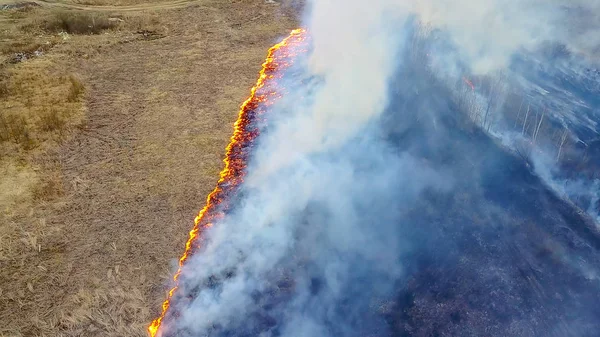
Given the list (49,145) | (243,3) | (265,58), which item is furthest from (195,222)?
(243,3)

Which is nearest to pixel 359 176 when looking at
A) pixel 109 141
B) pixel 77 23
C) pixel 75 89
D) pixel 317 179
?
pixel 317 179

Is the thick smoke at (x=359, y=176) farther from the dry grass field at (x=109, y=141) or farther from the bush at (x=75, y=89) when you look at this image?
the bush at (x=75, y=89)

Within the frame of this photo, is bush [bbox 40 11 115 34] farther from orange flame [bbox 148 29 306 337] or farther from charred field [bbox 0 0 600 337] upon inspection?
orange flame [bbox 148 29 306 337]

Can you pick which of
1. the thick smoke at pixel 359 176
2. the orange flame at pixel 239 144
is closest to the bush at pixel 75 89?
the orange flame at pixel 239 144

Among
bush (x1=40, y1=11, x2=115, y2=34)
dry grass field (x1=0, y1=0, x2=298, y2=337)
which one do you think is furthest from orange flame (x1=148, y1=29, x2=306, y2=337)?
bush (x1=40, y1=11, x2=115, y2=34)

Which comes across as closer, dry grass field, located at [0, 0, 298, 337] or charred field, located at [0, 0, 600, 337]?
charred field, located at [0, 0, 600, 337]

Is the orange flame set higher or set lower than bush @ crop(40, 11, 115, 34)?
lower

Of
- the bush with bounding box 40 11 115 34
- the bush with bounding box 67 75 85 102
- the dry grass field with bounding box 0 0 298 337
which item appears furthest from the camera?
the bush with bounding box 40 11 115 34
